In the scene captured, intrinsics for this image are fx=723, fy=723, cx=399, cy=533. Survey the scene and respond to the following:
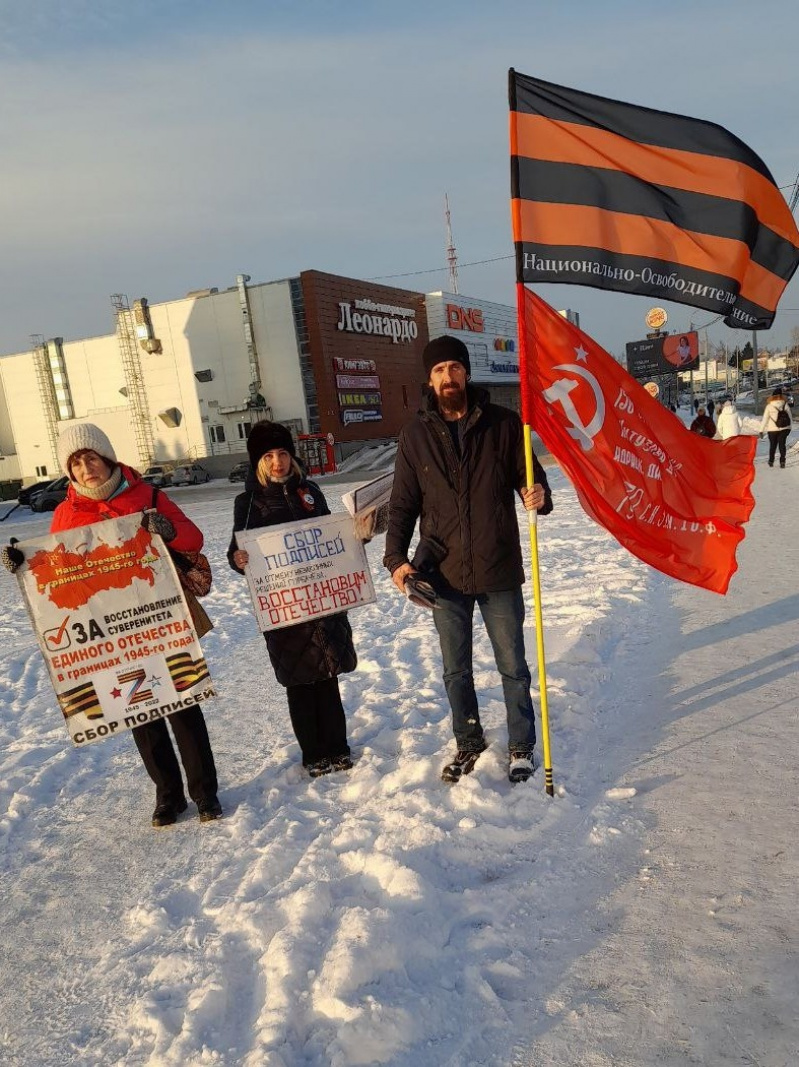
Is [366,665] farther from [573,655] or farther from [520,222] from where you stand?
[520,222]

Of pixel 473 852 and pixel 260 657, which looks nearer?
pixel 473 852

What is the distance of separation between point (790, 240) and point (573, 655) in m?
3.06

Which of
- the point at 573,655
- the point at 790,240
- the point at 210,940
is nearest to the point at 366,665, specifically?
the point at 573,655

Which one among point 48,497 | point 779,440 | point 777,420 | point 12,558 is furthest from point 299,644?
point 48,497

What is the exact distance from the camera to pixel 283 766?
4.23m

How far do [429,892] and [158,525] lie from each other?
6.64 feet

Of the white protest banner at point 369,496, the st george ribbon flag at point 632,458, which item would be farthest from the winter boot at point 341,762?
the st george ribbon flag at point 632,458

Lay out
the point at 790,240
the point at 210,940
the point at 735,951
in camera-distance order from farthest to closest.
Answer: the point at 790,240, the point at 210,940, the point at 735,951

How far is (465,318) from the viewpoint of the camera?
5400 centimetres

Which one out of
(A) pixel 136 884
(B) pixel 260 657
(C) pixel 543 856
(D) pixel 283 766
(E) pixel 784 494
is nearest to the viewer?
(C) pixel 543 856

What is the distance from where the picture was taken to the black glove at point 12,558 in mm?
3316

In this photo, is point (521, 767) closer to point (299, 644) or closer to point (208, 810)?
point (299, 644)

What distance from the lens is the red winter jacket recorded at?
3531 millimetres

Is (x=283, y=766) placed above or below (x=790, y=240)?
below
